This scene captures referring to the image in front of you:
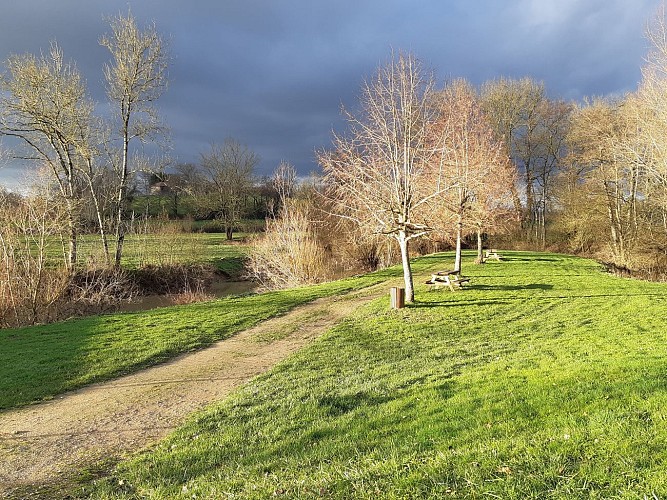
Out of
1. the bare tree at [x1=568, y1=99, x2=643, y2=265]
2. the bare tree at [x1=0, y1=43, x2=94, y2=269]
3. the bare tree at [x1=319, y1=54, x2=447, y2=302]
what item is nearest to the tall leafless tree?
the bare tree at [x1=0, y1=43, x2=94, y2=269]

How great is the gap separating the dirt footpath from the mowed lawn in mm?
616

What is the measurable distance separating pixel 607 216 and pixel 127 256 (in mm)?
36877

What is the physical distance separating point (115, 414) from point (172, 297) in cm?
1724

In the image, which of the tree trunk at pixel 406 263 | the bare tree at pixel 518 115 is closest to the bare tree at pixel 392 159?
the tree trunk at pixel 406 263

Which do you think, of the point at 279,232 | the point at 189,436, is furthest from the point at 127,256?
the point at 189,436

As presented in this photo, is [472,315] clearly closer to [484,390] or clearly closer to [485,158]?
[484,390]

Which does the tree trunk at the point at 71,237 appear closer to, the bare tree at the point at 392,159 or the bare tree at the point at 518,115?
Answer: the bare tree at the point at 392,159

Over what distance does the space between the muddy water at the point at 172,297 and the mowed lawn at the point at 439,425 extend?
14.6m

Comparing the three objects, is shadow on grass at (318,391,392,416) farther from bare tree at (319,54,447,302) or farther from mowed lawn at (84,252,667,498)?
bare tree at (319,54,447,302)

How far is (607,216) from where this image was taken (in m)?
35.2

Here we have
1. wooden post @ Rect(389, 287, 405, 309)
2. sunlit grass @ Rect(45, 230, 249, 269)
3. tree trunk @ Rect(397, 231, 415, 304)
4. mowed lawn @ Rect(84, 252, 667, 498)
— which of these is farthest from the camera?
sunlit grass @ Rect(45, 230, 249, 269)

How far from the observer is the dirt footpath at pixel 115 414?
5277mm

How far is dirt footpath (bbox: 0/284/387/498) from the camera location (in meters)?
5.28

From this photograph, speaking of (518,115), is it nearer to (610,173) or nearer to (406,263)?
(610,173)
